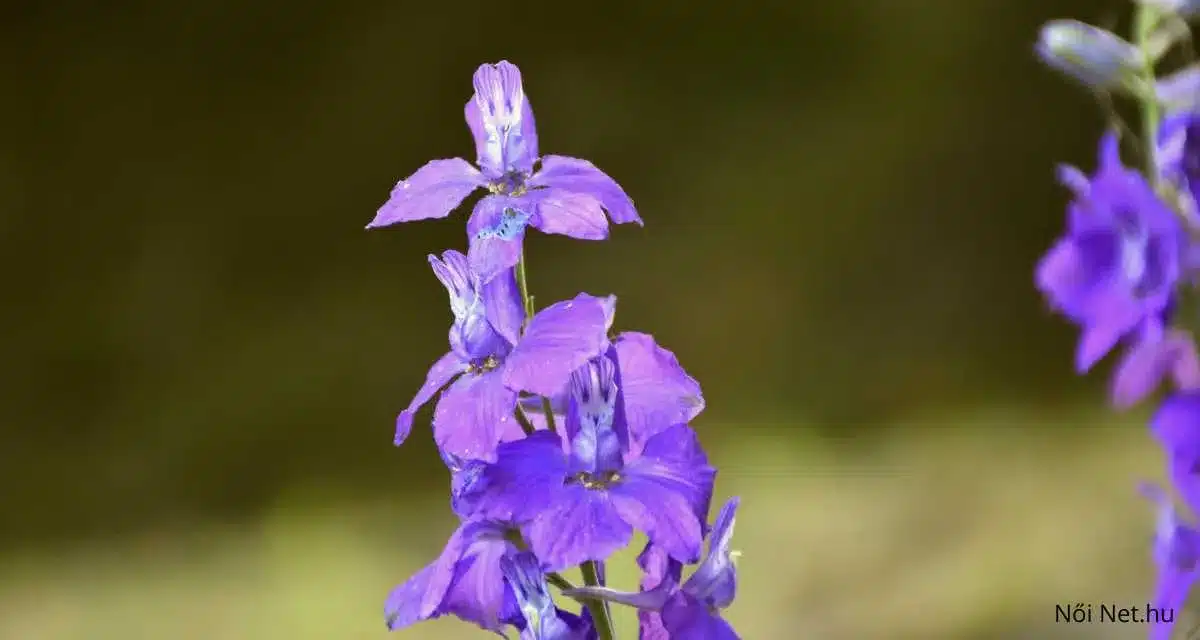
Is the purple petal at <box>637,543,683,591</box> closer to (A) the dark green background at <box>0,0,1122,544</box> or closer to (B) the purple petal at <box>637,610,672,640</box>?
(B) the purple petal at <box>637,610,672,640</box>

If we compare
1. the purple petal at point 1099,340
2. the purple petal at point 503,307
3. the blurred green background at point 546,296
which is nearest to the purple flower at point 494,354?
the purple petal at point 503,307

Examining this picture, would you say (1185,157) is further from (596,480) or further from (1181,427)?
(596,480)

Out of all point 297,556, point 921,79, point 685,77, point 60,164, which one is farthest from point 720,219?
point 60,164

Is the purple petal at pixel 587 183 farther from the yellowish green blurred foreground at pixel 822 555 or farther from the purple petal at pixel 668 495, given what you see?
the yellowish green blurred foreground at pixel 822 555

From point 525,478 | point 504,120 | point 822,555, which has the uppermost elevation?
point 504,120

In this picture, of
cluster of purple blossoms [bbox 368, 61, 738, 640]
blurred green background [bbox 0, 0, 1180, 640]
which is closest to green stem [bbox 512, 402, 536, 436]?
cluster of purple blossoms [bbox 368, 61, 738, 640]

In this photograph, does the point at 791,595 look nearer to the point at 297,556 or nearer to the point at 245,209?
the point at 297,556

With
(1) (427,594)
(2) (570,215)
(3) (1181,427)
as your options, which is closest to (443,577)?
(1) (427,594)
